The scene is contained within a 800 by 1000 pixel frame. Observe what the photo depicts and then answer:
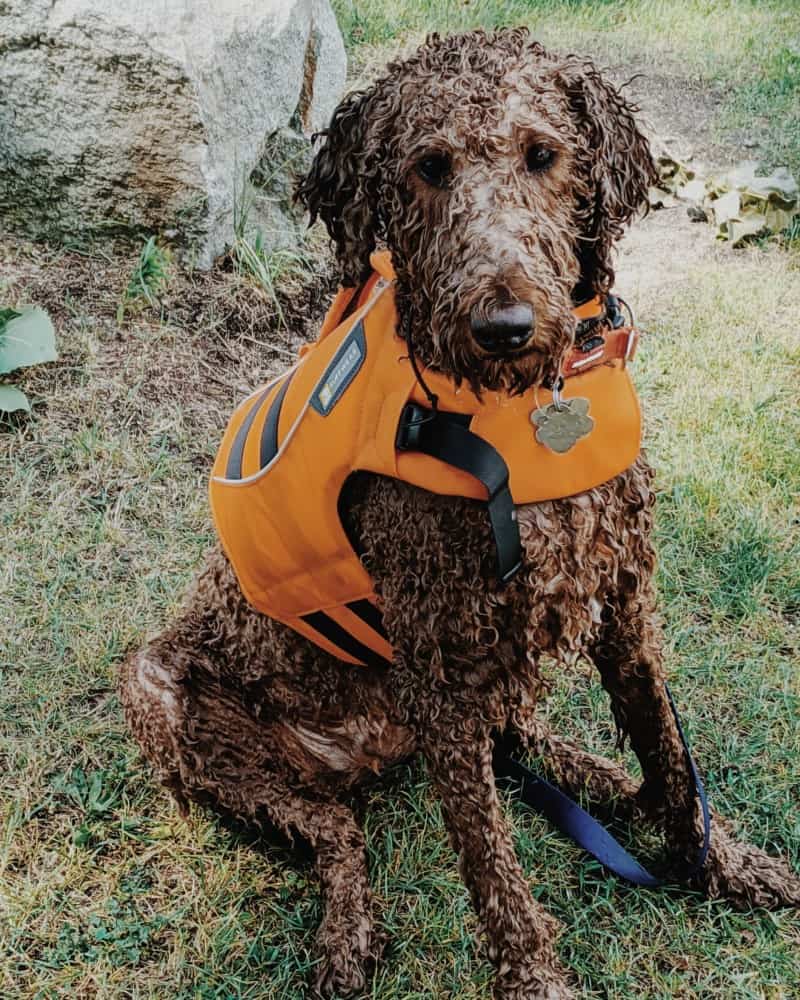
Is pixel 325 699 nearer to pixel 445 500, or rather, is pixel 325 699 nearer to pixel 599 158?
pixel 445 500

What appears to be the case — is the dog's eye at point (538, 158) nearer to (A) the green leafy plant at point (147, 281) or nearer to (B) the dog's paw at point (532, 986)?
(B) the dog's paw at point (532, 986)

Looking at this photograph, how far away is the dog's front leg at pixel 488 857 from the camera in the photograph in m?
1.92

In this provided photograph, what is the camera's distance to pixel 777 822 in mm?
2383

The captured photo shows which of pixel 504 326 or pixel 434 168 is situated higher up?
pixel 434 168

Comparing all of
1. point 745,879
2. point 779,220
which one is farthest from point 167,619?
point 779,220

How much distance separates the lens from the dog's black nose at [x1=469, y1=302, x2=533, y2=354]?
1.41 m

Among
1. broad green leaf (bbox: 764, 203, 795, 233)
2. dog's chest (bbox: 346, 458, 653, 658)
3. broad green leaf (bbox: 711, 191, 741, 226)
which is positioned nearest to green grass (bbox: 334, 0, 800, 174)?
broad green leaf (bbox: 711, 191, 741, 226)

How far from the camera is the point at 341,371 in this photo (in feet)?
6.12

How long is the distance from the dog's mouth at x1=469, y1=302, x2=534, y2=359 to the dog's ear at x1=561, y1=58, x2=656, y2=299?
299 mm

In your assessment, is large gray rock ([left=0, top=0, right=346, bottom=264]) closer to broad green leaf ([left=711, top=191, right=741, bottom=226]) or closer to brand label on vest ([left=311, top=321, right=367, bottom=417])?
broad green leaf ([left=711, top=191, right=741, bottom=226])

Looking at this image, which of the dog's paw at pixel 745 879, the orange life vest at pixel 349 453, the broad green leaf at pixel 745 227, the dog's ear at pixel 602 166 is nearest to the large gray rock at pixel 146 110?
the orange life vest at pixel 349 453

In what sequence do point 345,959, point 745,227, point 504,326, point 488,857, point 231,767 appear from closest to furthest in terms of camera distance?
point 504,326 → point 488,857 → point 345,959 → point 231,767 → point 745,227

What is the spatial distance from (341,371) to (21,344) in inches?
83.0

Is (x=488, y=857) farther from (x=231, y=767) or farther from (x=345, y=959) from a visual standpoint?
(x=231, y=767)
